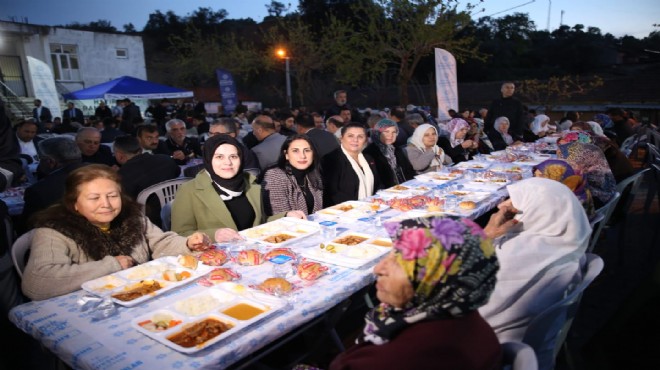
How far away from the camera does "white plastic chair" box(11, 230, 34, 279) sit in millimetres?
2379

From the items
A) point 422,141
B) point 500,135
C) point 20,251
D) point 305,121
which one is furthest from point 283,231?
point 500,135

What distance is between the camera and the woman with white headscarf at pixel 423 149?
603 cm

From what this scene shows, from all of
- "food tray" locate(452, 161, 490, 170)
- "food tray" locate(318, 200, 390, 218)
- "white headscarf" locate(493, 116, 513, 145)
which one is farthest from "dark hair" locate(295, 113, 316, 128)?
"white headscarf" locate(493, 116, 513, 145)

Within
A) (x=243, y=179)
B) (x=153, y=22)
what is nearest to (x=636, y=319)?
(x=243, y=179)

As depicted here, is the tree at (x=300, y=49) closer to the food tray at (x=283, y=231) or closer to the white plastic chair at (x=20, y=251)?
the food tray at (x=283, y=231)

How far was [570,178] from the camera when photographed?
3.43 m

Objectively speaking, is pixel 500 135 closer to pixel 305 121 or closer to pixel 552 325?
pixel 305 121

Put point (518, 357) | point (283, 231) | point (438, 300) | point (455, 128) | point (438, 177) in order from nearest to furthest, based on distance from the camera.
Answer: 1. point (438, 300)
2. point (518, 357)
3. point (283, 231)
4. point (438, 177)
5. point (455, 128)

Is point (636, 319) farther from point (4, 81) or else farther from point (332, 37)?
point (4, 81)

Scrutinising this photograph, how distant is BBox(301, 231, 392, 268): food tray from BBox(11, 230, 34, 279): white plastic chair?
1.63 meters

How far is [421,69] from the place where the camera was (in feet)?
98.7

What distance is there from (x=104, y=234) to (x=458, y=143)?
637 centimetres

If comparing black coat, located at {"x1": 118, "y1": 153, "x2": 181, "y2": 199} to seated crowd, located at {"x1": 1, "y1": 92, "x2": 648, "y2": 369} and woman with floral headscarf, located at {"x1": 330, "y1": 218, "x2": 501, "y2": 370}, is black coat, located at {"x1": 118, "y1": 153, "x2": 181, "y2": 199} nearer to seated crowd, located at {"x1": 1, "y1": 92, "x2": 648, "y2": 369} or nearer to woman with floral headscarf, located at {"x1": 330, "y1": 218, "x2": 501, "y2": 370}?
seated crowd, located at {"x1": 1, "y1": 92, "x2": 648, "y2": 369}

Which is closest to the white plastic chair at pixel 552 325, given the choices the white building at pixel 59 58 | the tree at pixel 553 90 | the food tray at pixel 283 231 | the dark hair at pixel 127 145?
the food tray at pixel 283 231
